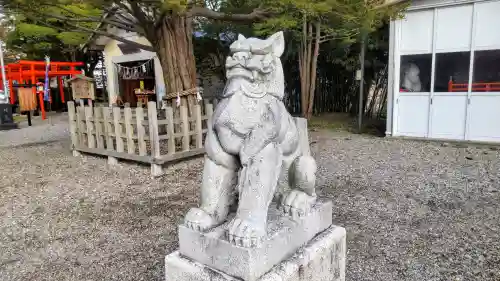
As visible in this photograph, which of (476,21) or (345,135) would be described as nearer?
(476,21)

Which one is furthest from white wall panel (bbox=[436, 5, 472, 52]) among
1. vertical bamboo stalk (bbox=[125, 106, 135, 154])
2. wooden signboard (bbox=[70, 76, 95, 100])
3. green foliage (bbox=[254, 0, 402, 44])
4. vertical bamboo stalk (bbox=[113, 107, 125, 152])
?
wooden signboard (bbox=[70, 76, 95, 100])

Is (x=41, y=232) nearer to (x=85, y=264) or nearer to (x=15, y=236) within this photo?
(x=15, y=236)

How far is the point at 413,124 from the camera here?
6191 mm

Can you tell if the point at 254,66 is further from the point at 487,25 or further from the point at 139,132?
the point at 487,25

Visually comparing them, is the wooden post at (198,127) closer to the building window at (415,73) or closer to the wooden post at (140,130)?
the wooden post at (140,130)

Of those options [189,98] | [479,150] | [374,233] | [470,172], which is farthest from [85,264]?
[479,150]

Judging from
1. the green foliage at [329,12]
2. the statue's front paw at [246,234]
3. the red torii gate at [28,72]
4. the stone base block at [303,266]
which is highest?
the green foliage at [329,12]

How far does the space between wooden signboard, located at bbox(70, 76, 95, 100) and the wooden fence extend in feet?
13.4

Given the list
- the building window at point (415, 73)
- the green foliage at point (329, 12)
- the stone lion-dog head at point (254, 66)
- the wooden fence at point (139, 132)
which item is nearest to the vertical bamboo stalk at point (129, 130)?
the wooden fence at point (139, 132)

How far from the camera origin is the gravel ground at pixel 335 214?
2.24 m

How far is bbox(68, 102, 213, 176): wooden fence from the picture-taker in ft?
14.2

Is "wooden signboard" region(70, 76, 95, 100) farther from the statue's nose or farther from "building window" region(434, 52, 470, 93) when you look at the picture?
the statue's nose

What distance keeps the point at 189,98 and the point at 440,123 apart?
13.5 feet

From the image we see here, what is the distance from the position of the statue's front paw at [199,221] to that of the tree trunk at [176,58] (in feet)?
13.0
